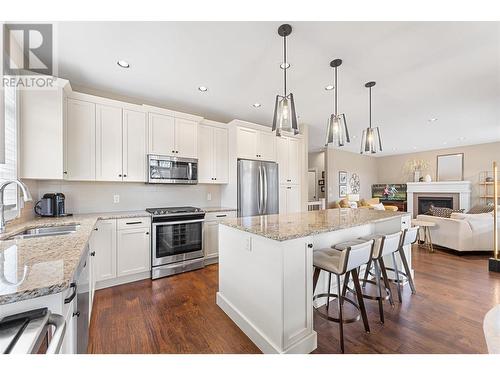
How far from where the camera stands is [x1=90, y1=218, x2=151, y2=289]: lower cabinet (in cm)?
257

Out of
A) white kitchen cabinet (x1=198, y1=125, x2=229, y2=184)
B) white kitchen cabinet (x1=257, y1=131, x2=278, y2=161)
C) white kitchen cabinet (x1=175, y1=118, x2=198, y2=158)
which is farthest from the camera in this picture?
white kitchen cabinet (x1=257, y1=131, x2=278, y2=161)

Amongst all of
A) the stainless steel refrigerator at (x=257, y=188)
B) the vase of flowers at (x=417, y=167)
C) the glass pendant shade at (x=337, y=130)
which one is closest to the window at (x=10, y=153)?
the stainless steel refrigerator at (x=257, y=188)

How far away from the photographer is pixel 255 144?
3.93 metres

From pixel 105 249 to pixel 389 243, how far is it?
3.12 meters

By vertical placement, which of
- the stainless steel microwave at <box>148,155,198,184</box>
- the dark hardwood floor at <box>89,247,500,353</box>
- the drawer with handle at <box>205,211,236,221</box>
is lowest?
the dark hardwood floor at <box>89,247,500,353</box>

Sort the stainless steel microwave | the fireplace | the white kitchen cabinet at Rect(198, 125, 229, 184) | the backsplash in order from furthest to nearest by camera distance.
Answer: the fireplace, the white kitchen cabinet at Rect(198, 125, 229, 184), the stainless steel microwave, the backsplash

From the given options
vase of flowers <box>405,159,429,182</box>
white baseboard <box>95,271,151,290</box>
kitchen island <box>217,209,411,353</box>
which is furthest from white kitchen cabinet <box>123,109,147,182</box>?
vase of flowers <box>405,159,429,182</box>

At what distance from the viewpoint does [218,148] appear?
12.5 feet

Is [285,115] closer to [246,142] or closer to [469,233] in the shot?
[246,142]

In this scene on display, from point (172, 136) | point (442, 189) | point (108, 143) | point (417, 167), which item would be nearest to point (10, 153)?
point (108, 143)

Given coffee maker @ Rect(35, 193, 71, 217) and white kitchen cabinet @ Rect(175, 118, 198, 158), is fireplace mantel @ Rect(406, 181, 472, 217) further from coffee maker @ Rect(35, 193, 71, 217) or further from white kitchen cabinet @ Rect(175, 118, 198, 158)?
coffee maker @ Rect(35, 193, 71, 217)

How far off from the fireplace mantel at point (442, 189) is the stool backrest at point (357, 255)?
7.48m

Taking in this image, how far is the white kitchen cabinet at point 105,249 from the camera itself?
8.34 feet

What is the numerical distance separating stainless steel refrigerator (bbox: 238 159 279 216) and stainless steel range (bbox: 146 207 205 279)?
31.3 inches
